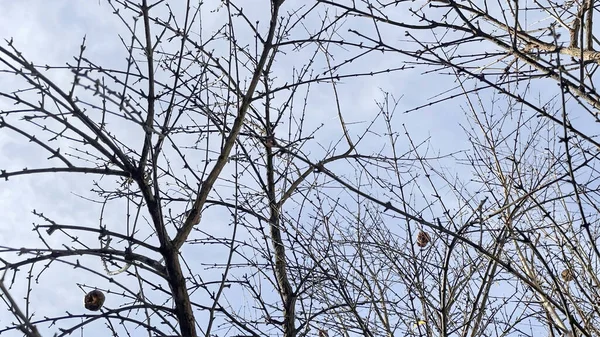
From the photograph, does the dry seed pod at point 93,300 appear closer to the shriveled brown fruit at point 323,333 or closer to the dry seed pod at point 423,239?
the shriveled brown fruit at point 323,333

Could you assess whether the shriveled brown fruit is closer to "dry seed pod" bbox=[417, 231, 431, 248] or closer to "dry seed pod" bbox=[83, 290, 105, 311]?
"dry seed pod" bbox=[417, 231, 431, 248]

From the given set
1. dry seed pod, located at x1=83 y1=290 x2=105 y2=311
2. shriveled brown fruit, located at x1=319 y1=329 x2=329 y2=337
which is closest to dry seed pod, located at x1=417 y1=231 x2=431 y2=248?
shriveled brown fruit, located at x1=319 y1=329 x2=329 y2=337

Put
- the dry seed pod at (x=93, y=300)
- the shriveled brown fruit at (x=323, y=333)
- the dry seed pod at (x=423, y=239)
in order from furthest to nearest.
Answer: the shriveled brown fruit at (x=323, y=333)
the dry seed pod at (x=423, y=239)
the dry seed pod at (x=93, y=300)

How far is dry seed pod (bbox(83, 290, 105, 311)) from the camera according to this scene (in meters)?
2.80

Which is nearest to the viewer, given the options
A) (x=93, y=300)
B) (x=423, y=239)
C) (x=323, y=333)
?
(x=93, y=300)

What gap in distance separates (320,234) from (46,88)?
220 centimetres

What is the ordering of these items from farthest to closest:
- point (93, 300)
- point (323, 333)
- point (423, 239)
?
1. point (323, 333)
2. point (423, 239)
3. point (93, 300)

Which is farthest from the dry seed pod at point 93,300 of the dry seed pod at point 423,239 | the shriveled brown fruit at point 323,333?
the dry seed pod at point 423,239

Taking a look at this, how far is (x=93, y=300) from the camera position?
9.24 feet

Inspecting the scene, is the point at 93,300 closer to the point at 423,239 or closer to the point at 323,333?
the point at 323,333

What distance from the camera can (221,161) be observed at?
2.60m

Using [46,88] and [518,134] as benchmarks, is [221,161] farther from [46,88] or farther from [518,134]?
[518,134]

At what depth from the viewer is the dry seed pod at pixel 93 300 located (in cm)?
280

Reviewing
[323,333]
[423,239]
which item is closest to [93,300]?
[323,333]
